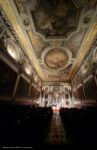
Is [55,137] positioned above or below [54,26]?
below

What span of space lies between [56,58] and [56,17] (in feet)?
17.6

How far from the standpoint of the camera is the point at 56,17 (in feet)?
23.5

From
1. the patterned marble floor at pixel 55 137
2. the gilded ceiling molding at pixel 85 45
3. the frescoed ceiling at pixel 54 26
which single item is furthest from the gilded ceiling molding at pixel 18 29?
the patterned marble floor at pixel 55 137

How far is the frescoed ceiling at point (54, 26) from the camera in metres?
6.30

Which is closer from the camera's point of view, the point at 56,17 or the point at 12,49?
the point at 56,17

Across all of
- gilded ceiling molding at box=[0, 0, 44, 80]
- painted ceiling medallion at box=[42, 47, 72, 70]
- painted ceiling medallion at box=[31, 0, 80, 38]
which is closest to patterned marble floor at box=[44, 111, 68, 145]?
painted ceiling medallion at box=[31, 0, 80, 38]

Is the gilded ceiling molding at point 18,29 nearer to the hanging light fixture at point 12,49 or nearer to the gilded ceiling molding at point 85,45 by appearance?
the hanging light fixture at point 12,49

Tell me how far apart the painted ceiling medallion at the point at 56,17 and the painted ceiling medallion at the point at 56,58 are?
2437 mm

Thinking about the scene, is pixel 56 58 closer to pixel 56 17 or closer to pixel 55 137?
pixel 56 17

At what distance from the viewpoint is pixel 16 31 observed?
26.6 ft

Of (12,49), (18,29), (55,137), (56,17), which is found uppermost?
(56,17)

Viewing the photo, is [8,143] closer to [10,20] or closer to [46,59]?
[10,20]

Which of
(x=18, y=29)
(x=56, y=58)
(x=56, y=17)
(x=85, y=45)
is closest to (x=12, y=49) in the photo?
(x=18, y=29)

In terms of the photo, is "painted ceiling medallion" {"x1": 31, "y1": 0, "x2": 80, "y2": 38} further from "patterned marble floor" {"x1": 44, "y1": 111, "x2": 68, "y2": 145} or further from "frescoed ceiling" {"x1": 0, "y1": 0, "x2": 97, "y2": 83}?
"patterned marble floor" {"x1": 44, "y1": 111, "x2": 68, "y2": 145}
